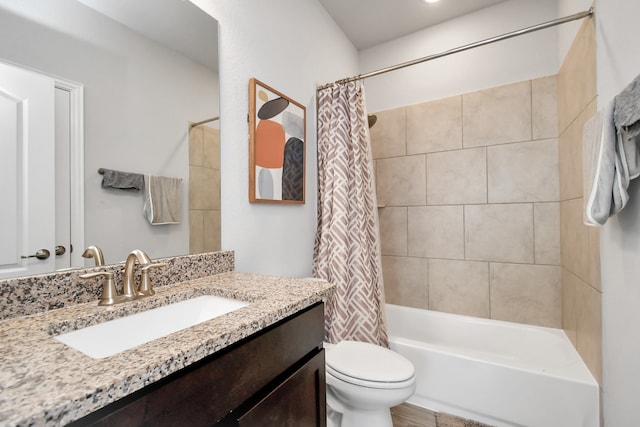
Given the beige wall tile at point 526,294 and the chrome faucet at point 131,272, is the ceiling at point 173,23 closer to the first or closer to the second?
the chrome faucet at point 131,272

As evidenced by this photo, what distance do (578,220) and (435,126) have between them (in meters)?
1.18

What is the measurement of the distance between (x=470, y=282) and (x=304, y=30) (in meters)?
2.21

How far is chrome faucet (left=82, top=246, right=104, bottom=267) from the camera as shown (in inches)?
34.0

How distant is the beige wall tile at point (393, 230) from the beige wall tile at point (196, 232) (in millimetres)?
1743

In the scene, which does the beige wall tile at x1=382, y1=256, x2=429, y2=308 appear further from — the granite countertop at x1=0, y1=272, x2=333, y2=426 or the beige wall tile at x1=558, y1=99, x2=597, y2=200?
the granite countertop at x1=0, y1=272, x2=333, y2=426

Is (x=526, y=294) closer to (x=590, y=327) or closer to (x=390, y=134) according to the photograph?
(x=590, y=327)

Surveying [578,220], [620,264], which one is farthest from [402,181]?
[620,264]

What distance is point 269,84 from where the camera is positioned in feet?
5.28

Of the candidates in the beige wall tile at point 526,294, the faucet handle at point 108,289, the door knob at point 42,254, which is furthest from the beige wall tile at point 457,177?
the door knob at point 42,254

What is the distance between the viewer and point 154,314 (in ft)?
2.85

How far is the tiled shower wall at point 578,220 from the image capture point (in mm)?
1368

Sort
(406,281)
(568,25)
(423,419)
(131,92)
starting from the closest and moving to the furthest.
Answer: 1. (131,92)
2. (423,419)
3. (568,25)
4. (406,281)

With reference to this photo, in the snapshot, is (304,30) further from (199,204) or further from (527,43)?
(527,43)

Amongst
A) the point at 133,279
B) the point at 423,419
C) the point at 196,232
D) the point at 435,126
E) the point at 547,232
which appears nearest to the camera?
the point at 133,279
